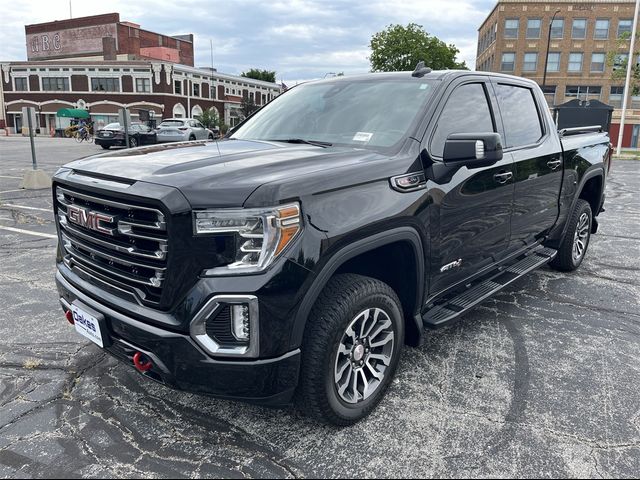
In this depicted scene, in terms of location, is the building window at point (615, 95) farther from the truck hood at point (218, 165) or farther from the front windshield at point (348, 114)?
the truck hood at point (218, 165)

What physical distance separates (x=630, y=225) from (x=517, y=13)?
50783 mm

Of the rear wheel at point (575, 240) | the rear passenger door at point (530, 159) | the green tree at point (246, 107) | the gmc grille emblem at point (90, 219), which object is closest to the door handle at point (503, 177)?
the rear passenger door at point (530, 159)

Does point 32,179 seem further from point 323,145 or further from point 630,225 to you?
point 630,225

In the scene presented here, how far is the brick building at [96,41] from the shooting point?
67938 millimetres

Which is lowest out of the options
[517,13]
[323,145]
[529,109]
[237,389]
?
[237,389]

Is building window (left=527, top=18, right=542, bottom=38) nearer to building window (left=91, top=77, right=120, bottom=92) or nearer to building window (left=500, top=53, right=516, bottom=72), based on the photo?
building window (left=500, top=53, right=516, bottom=72)

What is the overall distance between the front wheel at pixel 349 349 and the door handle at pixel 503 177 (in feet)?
4.46

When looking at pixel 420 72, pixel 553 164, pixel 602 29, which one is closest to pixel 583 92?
pixel 602 29

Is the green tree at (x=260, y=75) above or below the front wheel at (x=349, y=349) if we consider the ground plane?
above

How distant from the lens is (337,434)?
2.76 metres

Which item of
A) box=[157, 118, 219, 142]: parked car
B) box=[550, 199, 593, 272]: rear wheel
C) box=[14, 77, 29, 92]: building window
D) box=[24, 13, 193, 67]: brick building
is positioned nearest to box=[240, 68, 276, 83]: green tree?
box=[24, 13, 193, 67]: brick building

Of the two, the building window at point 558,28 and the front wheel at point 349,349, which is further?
the building window at point 558,28

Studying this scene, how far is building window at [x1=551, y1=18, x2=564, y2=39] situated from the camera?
168ft

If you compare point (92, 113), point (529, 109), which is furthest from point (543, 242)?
point (92, 113)
